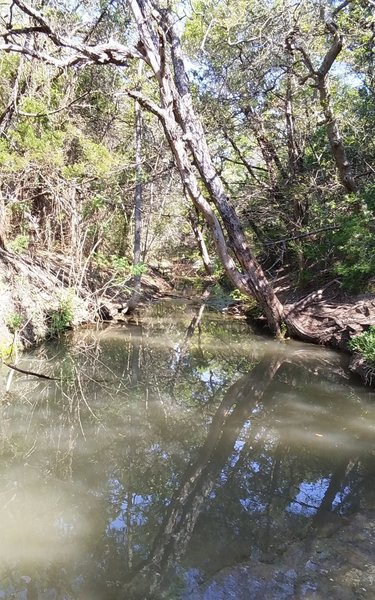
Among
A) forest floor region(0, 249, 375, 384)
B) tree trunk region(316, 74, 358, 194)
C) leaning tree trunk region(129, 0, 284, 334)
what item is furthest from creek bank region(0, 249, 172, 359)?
tree trunk region(316, 74, 358, 194)

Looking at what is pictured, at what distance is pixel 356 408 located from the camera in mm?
5938

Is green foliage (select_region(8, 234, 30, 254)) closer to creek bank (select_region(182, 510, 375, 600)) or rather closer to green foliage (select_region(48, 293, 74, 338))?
green foliage (select_region(48, 293, 74, 338))

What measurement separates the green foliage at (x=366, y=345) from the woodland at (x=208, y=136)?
A: 0.08 metres

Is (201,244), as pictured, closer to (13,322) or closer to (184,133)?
(184,133)

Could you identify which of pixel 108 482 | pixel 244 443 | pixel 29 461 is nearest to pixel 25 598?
pixel 108 482

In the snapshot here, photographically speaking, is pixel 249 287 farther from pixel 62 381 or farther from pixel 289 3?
pixel 289 3

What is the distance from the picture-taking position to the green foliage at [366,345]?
692 cm

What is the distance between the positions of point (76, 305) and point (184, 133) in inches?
162

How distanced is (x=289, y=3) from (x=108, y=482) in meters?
9.83

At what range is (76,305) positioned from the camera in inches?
384

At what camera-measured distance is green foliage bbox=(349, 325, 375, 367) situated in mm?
6923

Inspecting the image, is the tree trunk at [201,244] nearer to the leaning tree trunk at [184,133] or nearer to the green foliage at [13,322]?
the leaning tree trunk at [184,133]

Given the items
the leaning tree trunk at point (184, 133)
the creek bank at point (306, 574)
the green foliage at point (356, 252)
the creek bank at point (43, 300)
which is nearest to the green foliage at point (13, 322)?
the creek bank at point (43, 300)

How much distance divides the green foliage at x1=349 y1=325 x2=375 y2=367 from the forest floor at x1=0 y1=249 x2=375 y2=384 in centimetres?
16
